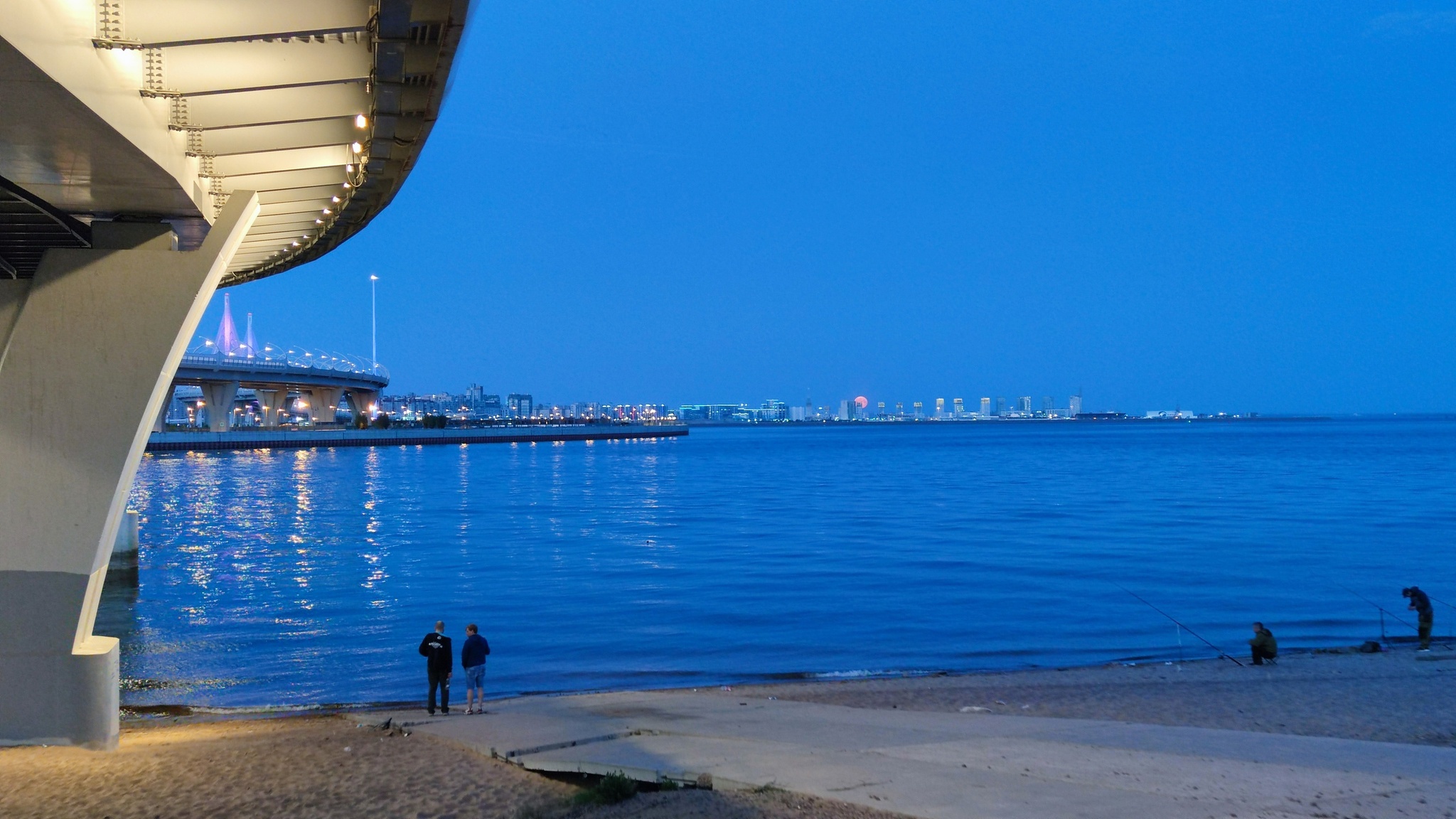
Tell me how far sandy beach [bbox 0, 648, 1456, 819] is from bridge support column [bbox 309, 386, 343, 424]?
15803 cm

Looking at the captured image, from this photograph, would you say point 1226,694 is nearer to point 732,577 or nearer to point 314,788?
point 314,788

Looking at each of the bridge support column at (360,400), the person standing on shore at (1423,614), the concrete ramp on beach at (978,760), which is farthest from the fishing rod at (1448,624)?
the bridge support column at (360,400)

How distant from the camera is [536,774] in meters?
11.0

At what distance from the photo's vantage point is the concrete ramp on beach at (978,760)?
29.9 feet

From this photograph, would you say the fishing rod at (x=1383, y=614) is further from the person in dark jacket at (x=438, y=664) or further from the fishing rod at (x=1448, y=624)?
the person in dark jacket at (x=438, y=664)

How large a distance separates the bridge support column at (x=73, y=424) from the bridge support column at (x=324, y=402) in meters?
160

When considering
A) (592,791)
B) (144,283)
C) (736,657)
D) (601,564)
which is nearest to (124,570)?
(601,564)

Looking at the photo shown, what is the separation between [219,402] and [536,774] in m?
144

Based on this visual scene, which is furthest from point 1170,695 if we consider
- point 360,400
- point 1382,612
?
point 360,400

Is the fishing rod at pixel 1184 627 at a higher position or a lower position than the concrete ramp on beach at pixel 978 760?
lower

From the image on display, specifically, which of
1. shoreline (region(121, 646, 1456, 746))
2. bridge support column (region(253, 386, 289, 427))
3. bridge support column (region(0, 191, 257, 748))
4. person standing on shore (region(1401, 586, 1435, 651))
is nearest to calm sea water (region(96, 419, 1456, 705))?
shoreline (region(121, 646, 1456, 746))

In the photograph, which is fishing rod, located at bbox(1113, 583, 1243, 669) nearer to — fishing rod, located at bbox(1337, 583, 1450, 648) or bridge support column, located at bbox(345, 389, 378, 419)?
fishing rod, located at bbox(1337, 583, 1450, 648)

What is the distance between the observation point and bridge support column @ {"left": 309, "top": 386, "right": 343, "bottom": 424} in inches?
6555

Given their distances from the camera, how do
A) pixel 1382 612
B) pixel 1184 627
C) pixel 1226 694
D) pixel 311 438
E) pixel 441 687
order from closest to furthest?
pixel 441 687 → pixel 1226 694 → pixel 1382 612 → pixel 1184 627 → pixel 311 438
